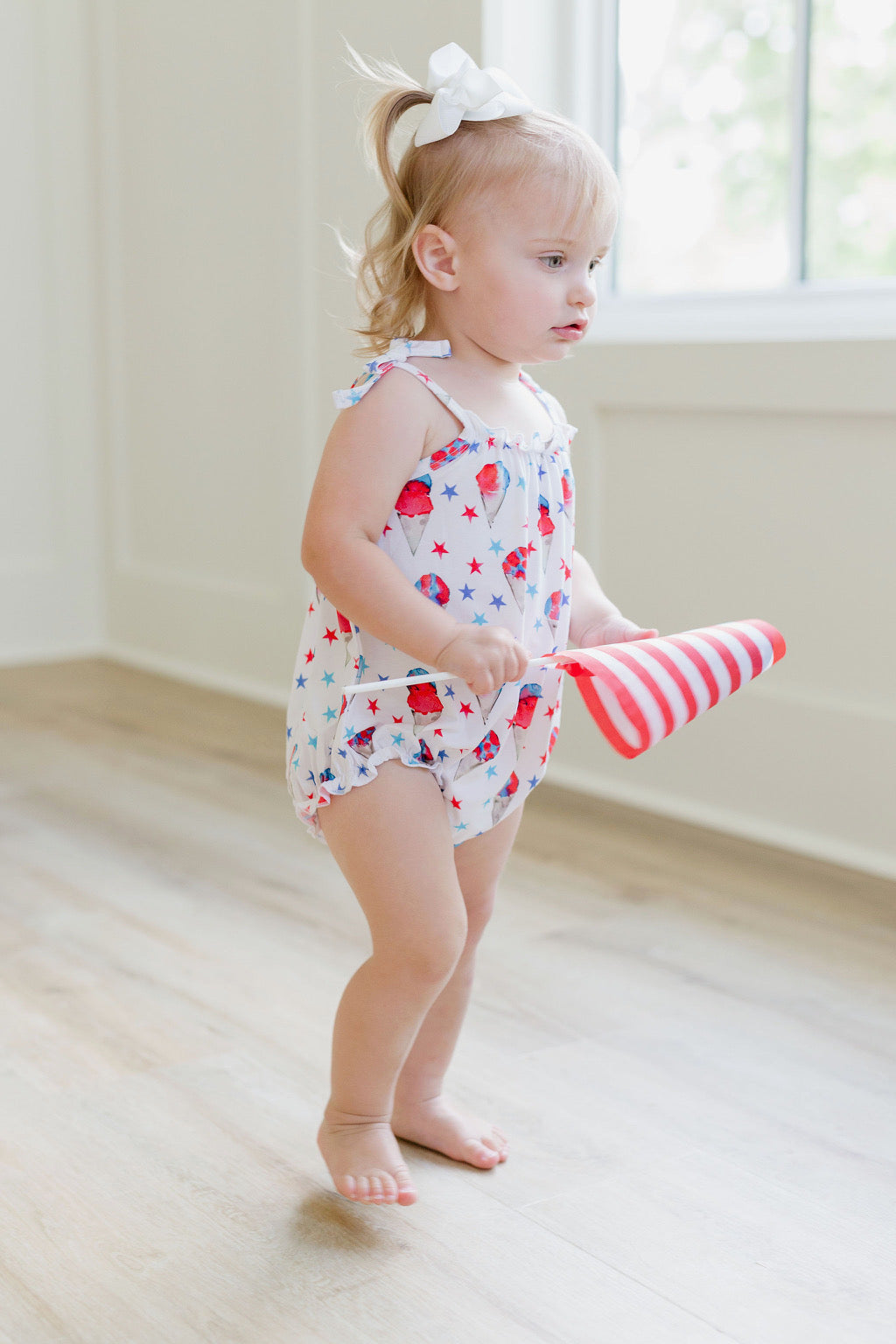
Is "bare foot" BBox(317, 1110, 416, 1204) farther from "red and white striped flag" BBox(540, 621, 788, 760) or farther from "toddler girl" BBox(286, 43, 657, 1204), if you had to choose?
"red and white striped flag" BBox(540, 621, 788, 760)

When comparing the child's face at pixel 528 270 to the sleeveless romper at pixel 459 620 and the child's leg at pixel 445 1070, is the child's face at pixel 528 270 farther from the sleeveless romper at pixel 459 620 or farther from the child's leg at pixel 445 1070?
the child's leg at pixel 445 1070

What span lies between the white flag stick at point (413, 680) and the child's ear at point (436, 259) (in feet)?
0.94

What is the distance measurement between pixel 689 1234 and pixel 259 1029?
0.54 meters

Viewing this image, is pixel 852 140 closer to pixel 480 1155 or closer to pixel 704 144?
pixel 704 144

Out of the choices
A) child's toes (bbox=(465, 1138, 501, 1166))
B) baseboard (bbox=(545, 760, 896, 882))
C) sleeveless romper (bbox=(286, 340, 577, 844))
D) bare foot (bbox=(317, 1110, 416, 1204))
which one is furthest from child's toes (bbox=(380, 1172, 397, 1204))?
baseboard (bbox=(545, 760, 896, 882))

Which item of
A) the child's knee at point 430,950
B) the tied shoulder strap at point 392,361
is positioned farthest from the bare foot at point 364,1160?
the tied shoulder strap at point 392,361

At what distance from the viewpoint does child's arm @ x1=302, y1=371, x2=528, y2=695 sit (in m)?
1.01

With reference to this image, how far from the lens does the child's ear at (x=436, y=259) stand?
3.54 feet

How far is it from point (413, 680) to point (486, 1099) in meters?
0.51

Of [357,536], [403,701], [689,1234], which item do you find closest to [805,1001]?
[689,1234]

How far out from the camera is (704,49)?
2.36 m

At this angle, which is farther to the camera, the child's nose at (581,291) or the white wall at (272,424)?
the white wall at (272,424)

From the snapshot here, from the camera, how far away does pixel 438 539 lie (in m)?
1.08

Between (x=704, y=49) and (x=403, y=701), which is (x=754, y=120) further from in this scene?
(x=403, y=701)
